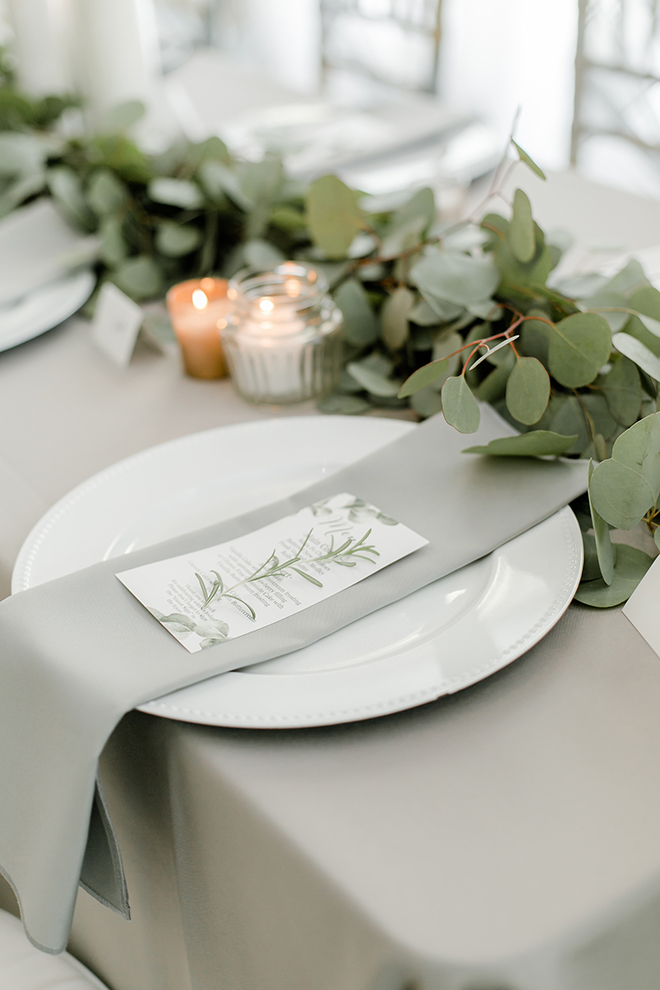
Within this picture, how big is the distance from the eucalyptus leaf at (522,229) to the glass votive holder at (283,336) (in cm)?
20

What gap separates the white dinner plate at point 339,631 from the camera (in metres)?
0.47

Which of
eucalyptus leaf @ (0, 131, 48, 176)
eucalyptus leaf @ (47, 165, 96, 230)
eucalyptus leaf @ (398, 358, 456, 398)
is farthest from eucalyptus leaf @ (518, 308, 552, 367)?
eucalyptus leaf @ (0, 131, 48, 176)

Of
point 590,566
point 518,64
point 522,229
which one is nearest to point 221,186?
point 522,229

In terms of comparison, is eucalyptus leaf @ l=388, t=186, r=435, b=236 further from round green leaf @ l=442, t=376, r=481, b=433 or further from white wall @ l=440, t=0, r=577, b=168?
white wall @ l=440, t=0, r=577, b=168

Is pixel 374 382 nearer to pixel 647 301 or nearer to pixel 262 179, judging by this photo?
pixel 647 301

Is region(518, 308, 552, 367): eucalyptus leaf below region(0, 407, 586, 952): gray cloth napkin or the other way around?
the other way around

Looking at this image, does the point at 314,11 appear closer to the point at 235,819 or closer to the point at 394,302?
the point at 394,302

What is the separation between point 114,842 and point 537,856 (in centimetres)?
24

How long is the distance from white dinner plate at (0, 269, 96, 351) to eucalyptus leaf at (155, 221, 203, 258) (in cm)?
11

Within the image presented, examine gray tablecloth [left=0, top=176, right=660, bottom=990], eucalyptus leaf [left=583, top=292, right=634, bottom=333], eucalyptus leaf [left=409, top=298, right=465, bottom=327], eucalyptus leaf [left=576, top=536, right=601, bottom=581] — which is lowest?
gray tablecloth [left=0, top=176, right=660, bottom=990]

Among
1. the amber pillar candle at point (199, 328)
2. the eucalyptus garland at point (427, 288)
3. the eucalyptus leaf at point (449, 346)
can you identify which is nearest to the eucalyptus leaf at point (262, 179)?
the eucalyptus garland at point (427, 288)

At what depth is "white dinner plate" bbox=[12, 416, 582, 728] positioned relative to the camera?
1.53 feet

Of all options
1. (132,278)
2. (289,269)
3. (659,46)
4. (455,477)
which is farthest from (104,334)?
(659,46)

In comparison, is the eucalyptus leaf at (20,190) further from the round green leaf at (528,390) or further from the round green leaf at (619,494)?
the round green leaf at (619,494)
